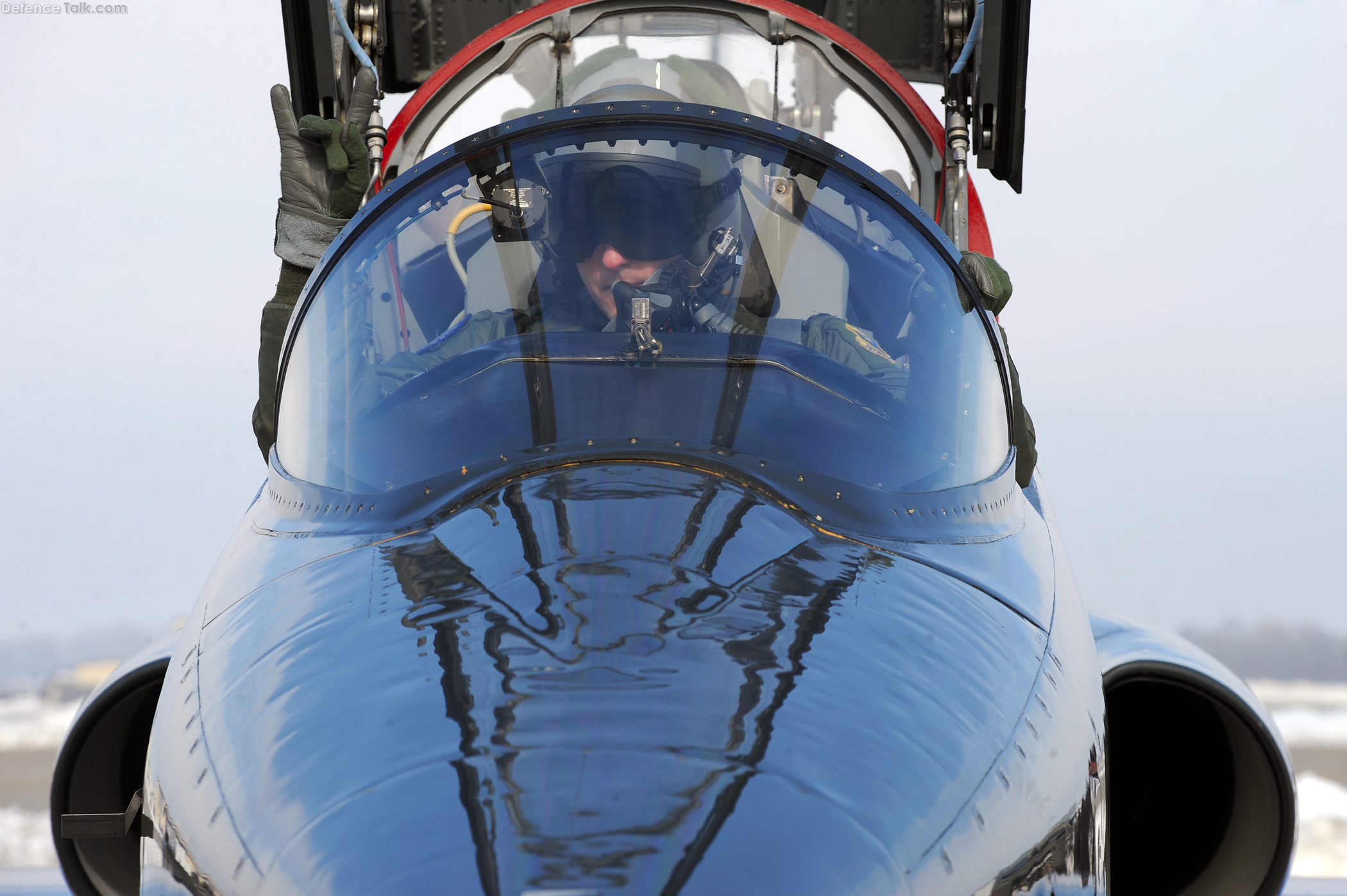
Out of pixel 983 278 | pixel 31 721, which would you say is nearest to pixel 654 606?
pixel 983 278

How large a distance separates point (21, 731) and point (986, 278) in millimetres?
27263

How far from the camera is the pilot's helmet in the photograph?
342 centimetres

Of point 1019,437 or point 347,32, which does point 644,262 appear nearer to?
point 1019,437

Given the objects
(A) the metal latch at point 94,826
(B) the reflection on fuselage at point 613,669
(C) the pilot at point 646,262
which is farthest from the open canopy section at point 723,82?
(B) the reflection on fuselage at point 613,669

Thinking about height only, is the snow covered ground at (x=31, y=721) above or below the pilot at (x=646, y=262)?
below

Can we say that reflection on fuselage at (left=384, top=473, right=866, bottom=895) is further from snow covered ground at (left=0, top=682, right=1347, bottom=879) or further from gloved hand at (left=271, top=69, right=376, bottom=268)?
snow covered ground at (left=0, top=682, right=1347, bottom=879)

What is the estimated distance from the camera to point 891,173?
5996 mm

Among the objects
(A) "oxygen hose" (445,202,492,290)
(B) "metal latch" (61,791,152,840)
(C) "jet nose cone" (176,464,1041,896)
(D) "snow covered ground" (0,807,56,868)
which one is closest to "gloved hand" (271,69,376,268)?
(A) "oxygen hose" (445,202,492,290)

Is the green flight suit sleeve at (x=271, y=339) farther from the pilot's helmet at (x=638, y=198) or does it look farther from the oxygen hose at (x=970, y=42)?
the oxygen hose at (x=970, y=42)

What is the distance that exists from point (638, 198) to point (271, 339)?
2.05 metres

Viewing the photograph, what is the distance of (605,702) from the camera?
6.34 ft

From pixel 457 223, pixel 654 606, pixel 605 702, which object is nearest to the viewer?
pixel 605 702

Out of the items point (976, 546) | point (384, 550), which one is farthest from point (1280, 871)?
point (384, 550)

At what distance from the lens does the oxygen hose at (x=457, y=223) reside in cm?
358
